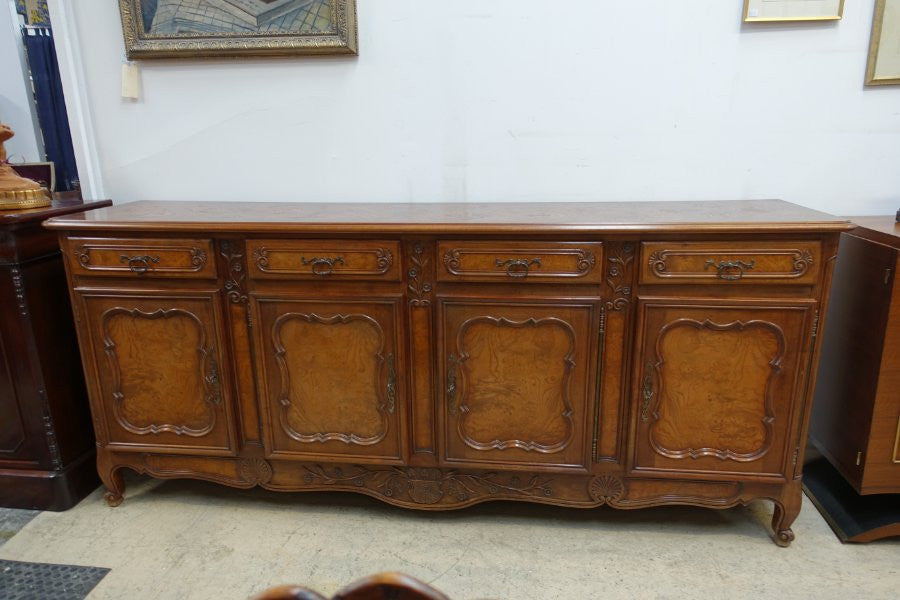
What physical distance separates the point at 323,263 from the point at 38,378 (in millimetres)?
1137

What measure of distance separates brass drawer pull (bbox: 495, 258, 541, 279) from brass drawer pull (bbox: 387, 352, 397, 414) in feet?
1.47

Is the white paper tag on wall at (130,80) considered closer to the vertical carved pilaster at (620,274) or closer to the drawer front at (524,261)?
the drawer front at (524,261)

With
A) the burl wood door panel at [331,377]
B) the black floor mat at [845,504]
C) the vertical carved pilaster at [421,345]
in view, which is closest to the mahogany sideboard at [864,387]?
the black floor mat at [845,504]

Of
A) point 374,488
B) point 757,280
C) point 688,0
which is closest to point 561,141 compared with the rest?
point 688,0

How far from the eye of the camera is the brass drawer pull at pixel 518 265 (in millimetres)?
1640

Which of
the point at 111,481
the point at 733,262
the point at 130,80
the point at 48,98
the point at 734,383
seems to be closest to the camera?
the point at 733,262

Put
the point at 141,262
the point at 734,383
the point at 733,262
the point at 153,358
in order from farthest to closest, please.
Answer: the point at 153,358 < the point at 141,262 < the point at 734,383 < the point at 733,262

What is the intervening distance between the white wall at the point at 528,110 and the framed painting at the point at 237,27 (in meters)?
0.06

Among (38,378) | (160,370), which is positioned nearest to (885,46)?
(160,370)

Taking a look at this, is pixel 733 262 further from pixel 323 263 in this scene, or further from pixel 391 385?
pixel 323 263

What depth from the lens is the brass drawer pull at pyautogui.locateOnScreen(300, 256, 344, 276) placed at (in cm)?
171

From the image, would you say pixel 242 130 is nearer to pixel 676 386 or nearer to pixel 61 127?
pixel 676 386

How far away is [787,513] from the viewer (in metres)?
1.77

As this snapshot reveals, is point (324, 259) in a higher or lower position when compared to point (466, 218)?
lower
